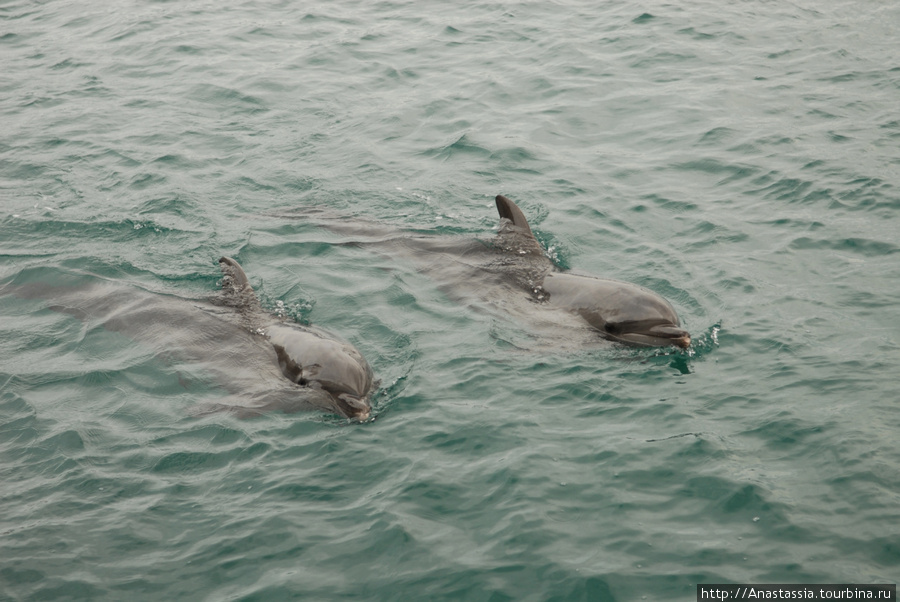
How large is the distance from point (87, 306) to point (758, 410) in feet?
27.0

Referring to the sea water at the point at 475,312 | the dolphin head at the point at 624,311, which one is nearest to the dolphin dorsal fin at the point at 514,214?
the sea water at the point at 475,312

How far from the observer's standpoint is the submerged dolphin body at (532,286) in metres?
9.30

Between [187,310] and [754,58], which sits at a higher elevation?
[754,58]

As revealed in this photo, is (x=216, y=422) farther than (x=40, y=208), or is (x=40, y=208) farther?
(x=40, y=208)

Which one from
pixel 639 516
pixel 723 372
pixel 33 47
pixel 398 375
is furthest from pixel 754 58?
pixel 33 47

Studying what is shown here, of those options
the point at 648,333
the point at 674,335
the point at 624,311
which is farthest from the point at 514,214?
the point at 674,335

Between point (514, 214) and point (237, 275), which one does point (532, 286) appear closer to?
point (514, 214)

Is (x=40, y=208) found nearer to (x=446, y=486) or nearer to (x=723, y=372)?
(x=446, y=486)

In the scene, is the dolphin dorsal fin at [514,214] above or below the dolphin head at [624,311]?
above

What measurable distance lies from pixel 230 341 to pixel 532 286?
383 centimetres

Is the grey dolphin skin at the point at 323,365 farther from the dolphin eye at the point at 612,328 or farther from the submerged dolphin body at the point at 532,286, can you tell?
the dolphin eye at the point at 612,328

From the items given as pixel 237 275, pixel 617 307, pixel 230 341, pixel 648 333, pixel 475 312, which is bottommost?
pixel 475 312

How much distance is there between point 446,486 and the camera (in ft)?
23.7

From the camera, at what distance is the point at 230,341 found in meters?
9.57
